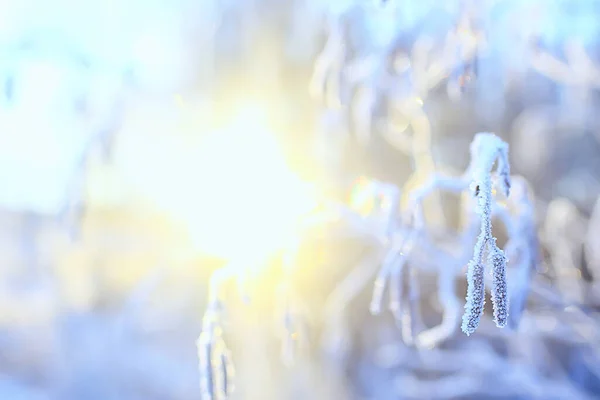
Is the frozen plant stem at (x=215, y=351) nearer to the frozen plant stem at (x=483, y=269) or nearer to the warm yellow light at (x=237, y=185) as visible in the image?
the warm yellow light at (x=237, y=185)

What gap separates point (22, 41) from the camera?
161 centimetres

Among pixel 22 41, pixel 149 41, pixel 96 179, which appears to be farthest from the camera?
pixel 96 179

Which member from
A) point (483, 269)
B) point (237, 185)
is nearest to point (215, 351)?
point (483, 269)

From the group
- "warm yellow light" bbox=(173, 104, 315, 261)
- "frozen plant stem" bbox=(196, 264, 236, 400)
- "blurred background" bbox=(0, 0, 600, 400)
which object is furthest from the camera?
"warm yellow light" bbox=(173, 104, 315, 261)

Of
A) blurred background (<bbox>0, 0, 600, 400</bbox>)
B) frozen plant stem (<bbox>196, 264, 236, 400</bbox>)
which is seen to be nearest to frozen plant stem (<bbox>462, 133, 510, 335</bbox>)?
blurred background (<bbox>0, 0, 600, 400</bbox>)

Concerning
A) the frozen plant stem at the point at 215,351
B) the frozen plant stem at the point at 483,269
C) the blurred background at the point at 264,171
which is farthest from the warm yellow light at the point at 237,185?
the frozen plant stem at the point at 483,269

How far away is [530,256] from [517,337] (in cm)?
138

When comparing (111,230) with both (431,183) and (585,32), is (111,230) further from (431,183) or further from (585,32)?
(585,32)

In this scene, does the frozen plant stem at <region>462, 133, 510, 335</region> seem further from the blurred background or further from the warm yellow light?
the warm yellow light

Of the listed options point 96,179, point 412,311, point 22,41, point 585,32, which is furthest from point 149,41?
point 585,32

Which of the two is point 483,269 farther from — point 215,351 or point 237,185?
point 237,185

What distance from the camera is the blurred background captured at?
63.0 inches

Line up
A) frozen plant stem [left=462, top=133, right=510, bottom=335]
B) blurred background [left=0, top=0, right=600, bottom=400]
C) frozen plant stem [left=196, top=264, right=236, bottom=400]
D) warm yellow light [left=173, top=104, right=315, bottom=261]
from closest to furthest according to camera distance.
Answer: frozen plant stem [left=462, top=133, right=510, bottom=335]
frozen plant stem [left=196, top=264, right=236, bottom=400]
blurred background [left=0, top=0, right=600, bottom=400]
warm yellow light [left=173, top=104, right=315, bottom=261]

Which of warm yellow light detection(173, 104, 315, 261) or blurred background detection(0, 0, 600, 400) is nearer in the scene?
blurred background detection(0, 0, 600, 400)
